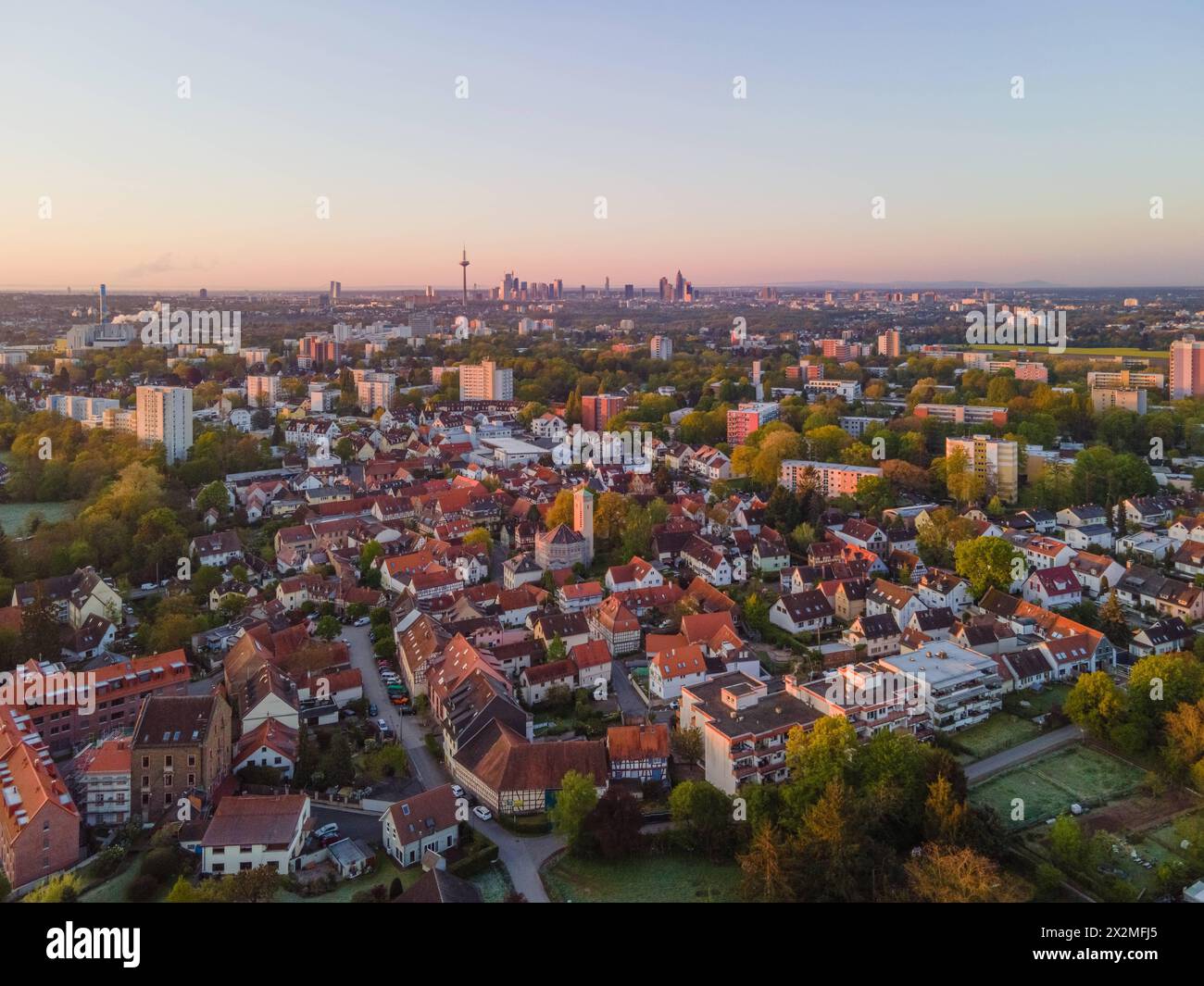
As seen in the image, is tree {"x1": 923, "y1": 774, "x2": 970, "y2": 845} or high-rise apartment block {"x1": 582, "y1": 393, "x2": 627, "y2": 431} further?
high-rise apartment block {"x1": 582, "y1": 393, "x2": 627, "y2": 431}

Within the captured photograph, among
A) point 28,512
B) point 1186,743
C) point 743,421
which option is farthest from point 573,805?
point 743,421

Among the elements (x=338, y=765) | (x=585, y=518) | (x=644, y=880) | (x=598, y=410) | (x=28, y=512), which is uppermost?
(x=598, y=410)

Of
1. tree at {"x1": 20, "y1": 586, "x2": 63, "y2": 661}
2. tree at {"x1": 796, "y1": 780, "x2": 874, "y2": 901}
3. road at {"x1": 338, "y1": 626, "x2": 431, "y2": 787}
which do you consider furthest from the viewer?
tree at {"x1": 20, "y1": 586, "x2": 63, "y2": 661}

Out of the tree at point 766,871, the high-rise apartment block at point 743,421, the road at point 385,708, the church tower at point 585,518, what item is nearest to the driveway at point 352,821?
the road at point 385,708

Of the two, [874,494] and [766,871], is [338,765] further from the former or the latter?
[874,494]

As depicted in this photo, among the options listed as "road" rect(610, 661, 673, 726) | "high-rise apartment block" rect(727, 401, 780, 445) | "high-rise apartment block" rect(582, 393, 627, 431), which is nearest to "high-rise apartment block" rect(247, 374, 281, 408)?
"high-rise apartment block" rect(582, 393, 627, 431)

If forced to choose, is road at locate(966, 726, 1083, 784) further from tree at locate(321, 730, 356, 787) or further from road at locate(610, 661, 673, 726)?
tree at locate(321, 730, 356, 787)
